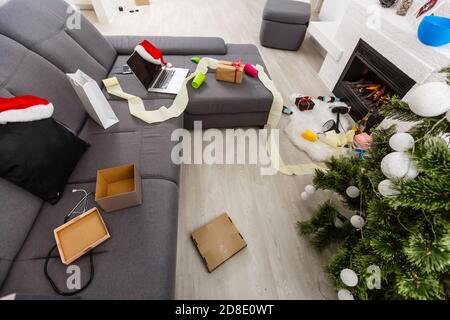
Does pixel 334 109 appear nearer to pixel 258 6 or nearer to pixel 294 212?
pixel 294 212

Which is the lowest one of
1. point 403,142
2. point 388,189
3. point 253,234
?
point 253,234

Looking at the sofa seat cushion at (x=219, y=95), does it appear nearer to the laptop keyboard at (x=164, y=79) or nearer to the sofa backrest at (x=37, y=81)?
the laptop keyboard at (x=164, y=79)

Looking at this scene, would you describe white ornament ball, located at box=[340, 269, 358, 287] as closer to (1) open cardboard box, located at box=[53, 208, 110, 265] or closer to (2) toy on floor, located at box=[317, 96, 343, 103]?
(1) open cardboard box, located at box=[53, 208, 110, 265]

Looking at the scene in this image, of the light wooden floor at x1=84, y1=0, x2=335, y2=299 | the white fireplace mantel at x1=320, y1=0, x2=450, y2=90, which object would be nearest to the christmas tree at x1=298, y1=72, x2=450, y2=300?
the light wooden floor at x1=84, y1=0, x2=335, y2=299

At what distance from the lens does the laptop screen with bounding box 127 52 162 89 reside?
5.17ft

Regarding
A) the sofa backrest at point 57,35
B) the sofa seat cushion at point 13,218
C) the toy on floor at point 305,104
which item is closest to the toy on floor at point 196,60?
the sofa backrest at point 57,35

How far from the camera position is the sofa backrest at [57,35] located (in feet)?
4.36

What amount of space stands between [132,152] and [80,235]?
514mm

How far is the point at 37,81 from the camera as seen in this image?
4.09ft

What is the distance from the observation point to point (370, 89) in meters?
2.19

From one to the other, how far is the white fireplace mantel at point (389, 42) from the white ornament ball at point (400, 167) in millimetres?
1058

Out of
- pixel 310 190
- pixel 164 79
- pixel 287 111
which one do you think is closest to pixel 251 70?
pixel 287 111

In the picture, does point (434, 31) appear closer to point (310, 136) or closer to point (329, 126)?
point (329, 126)
